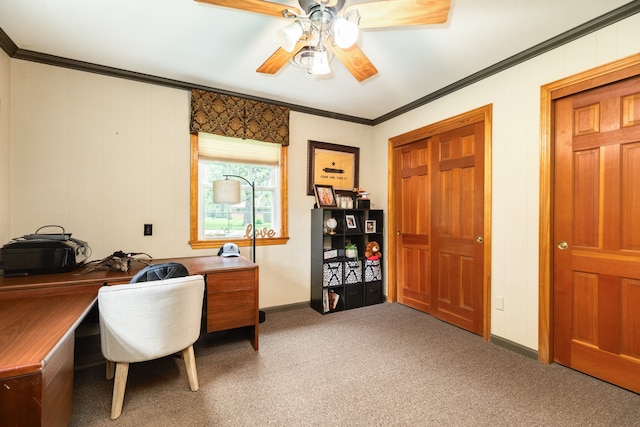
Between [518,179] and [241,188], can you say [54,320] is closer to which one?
[241,188]

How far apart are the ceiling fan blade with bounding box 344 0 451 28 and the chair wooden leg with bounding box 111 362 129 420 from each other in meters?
2.38

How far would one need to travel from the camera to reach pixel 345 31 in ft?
4.71

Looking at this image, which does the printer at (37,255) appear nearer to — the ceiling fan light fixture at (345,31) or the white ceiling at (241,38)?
the white ceiling at (241,38)

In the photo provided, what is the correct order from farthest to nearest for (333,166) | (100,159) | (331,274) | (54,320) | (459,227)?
(333,166) < (331,274) < (459,227) < (100,159) < (54,320)


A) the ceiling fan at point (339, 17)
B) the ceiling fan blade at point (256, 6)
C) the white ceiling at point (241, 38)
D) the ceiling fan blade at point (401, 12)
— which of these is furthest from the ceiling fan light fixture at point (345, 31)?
the white ceiling at point (241, 38)

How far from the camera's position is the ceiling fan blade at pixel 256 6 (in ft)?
4.58

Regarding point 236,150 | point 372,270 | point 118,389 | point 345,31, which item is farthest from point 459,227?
point 118,389

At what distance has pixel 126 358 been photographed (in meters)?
1.63

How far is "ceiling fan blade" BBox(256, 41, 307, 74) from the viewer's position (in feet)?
5.93

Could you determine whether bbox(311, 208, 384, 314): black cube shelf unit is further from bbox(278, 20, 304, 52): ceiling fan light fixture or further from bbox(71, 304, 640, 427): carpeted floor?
bbox(278, 20, 304, 52): ceiling fan light fixture

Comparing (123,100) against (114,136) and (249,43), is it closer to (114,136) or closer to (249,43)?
(114,136)

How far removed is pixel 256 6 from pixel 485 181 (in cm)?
240

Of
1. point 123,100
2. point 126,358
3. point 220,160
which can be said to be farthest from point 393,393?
point 123,100

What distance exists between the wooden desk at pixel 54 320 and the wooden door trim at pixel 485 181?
2044 mm
